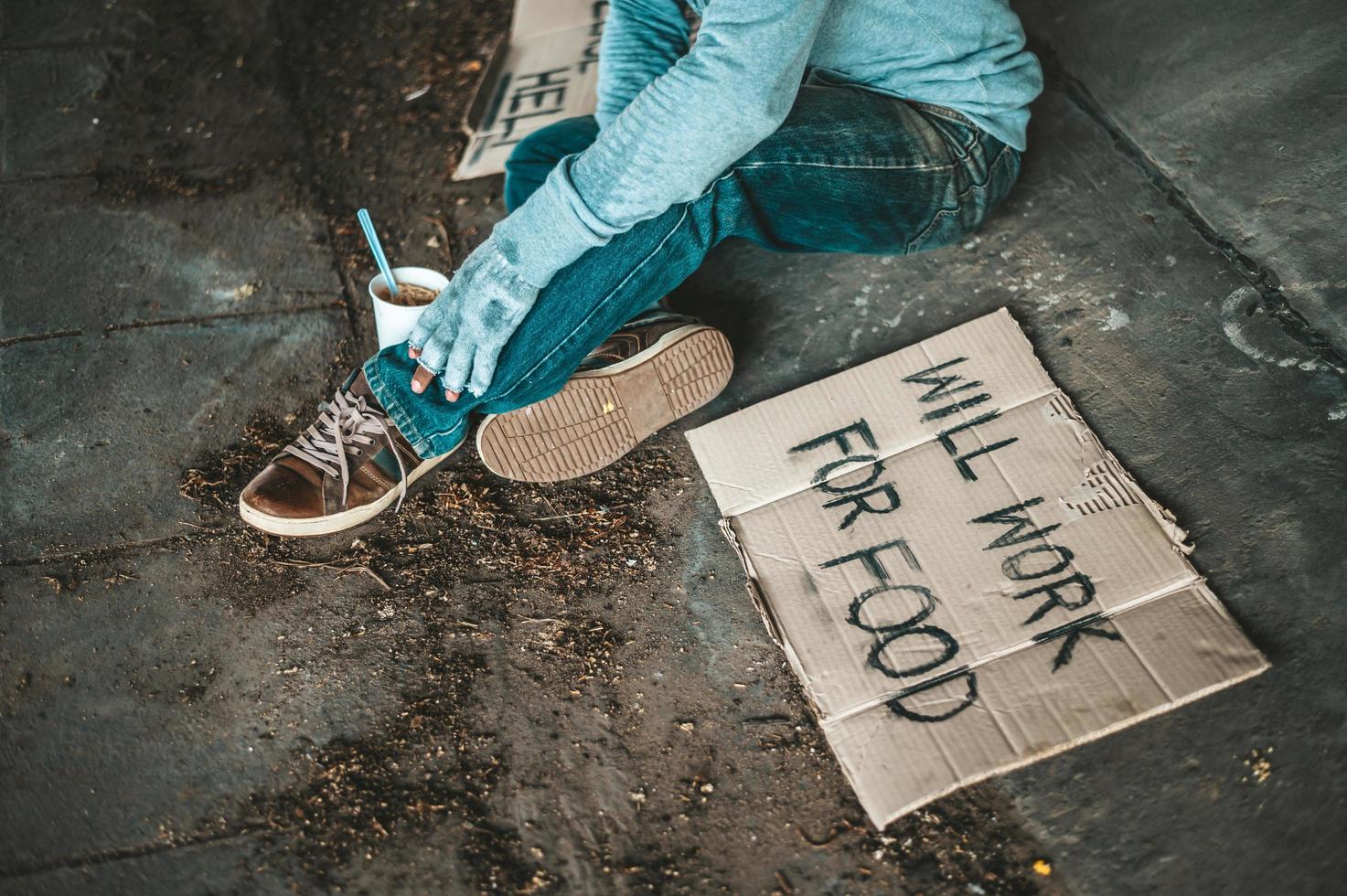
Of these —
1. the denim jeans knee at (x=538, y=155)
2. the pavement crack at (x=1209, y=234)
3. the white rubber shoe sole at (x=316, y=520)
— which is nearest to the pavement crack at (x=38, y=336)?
the white rubber shoe sole at (x=316, y=520)

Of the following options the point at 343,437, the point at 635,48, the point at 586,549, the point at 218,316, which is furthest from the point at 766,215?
the point at 218,316

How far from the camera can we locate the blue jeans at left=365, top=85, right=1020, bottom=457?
1.29 metres

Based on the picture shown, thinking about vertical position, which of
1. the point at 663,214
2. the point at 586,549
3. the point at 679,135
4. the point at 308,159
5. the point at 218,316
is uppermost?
the point at 679,135

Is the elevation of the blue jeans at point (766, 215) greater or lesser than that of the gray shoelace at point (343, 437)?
greater

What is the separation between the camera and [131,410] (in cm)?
165

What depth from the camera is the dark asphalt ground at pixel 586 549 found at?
3.82 feet

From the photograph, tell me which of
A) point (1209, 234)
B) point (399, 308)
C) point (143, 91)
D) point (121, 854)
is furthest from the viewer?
point (143, 91)

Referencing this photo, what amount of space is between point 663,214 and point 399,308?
0.47 meters

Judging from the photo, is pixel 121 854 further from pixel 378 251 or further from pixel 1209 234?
pixel 1209 234

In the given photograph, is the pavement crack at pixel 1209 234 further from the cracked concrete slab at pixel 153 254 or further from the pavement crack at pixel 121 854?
the pavement crack at pixel 121 854

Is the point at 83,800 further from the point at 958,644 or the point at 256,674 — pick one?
the point at 958,644

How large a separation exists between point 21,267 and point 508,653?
53.4 inches

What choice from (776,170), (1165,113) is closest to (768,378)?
(776,170)

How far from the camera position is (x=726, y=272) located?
174cm
